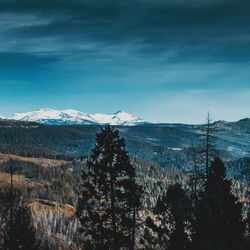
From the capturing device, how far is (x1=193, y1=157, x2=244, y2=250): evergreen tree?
42.1 m

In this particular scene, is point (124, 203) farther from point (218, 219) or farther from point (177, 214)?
point (218, 219)

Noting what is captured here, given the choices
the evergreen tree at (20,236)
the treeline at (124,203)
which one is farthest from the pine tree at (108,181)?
the evergreen tree at (20,236)

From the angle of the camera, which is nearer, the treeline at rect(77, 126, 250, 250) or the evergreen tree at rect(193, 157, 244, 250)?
the evergreen tree at rect(193, 157, 244, 250)

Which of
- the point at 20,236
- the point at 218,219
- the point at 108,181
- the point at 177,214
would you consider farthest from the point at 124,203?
the point at 20,236

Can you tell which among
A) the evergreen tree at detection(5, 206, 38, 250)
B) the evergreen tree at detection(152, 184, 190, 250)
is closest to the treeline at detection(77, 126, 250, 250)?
the evergreen tree at detection(152, 184, 190, 250)

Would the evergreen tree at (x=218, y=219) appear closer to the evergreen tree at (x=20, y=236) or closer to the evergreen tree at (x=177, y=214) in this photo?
the evergreen tree at (x=177, y=214)

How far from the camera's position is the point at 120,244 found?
46.1 meters

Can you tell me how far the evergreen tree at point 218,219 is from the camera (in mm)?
42094

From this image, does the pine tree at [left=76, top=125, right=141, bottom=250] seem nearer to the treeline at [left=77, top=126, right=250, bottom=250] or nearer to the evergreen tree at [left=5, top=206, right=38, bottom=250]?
the treeline at [left=77, top=126, right=250, bottom=250]

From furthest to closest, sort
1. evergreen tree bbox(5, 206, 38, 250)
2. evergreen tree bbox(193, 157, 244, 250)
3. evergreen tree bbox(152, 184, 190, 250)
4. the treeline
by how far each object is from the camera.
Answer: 1. evergreen tree bbox(152, 184, 190, 250)
2. the treeline
3. evergreen tree bbox(193, 157, 244, 250)
4. evergreen tree bbox(5, 206, 38, 250)

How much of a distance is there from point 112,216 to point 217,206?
1015 cm

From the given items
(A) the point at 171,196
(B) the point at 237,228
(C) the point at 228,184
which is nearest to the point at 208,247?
(B) the point at 237,228

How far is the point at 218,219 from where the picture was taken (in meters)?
43.1

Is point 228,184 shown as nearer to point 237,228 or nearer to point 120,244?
point 237,228
